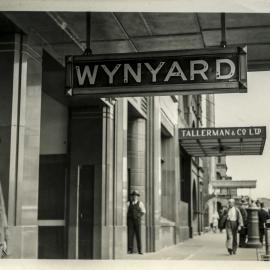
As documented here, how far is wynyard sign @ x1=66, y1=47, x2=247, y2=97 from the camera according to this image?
19.6 ft

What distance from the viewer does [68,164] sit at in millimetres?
11234

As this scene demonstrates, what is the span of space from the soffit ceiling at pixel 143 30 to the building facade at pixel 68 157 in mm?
49

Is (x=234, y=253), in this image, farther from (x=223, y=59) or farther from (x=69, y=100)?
(x=223, y=59)

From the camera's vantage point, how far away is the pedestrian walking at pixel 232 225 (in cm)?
1432

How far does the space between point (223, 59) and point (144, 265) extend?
116 inches

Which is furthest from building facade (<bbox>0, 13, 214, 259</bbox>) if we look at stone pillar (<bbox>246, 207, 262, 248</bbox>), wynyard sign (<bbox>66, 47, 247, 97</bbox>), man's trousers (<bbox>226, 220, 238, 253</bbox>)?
stone pillar (<bbox>246, 207, 262, 248</bbox>)

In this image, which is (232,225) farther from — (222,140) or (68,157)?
(68,157)

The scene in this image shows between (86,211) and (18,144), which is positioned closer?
(18,144)

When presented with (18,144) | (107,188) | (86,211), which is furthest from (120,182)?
(18,144)

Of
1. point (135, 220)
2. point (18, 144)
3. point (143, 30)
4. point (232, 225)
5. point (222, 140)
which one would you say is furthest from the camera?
point (222, 140)

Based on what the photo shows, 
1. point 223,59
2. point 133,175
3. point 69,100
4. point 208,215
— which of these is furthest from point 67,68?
point 208,215

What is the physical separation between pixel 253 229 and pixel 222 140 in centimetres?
364

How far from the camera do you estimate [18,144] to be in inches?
294

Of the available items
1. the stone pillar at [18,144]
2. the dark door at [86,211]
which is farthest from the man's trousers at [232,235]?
the stone pillar at [18,144]
